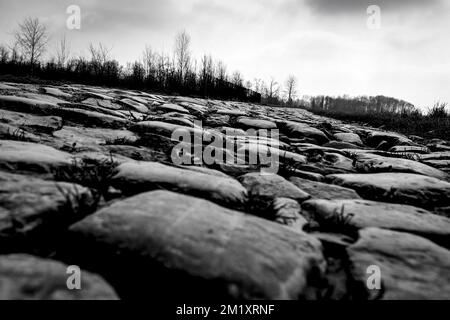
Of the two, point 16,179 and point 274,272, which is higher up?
point 16,179

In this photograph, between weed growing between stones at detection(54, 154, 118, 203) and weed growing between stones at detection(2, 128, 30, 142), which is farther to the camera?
weed growing between stones at detection(2, 128, 30, 142)

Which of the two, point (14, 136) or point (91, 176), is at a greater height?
point (14, 136)

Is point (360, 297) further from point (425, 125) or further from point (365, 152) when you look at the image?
point (425, 125)

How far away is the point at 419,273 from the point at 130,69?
13.0 metres

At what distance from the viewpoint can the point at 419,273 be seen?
0.78 meters

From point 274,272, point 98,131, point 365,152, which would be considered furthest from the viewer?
point 365,152

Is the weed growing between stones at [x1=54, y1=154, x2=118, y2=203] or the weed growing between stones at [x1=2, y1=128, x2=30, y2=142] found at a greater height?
the weed growing between stones at [x1=2, y1=128, x2=30, y2=142]

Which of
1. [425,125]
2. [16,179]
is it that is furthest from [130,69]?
[16,179]

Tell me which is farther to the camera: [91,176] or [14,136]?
[14,136]

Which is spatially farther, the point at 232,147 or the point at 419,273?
the point at 232,147

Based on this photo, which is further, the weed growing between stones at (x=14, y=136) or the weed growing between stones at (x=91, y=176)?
the weed growing between stones at (x=14, y=136)

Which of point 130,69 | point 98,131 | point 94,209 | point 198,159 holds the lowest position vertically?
point 94,209

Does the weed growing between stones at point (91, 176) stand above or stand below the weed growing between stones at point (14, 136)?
below

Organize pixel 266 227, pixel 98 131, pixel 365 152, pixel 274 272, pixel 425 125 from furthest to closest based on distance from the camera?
pixel 425 125, pixel 365 152, pixel 98 131, pixel 266 227, pixel 274 272
